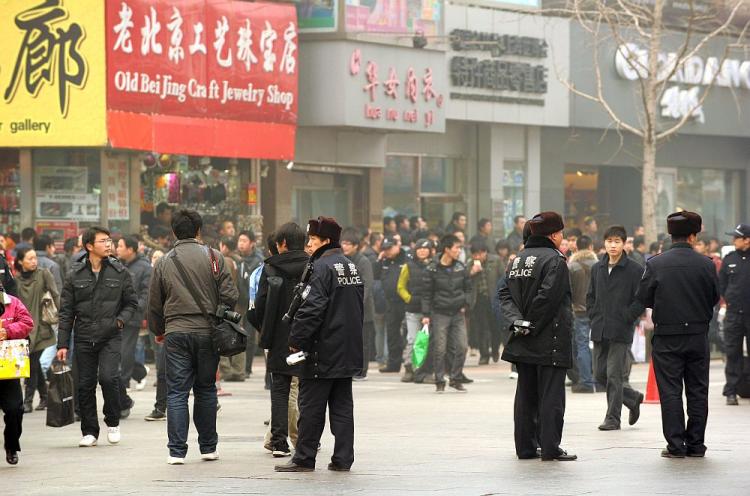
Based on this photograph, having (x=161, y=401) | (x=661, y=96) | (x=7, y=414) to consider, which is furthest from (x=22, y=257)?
(x=661, y=96)

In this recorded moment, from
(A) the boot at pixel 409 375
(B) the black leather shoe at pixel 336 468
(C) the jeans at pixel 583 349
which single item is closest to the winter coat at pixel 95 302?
(B) the black leather shoe at pixel 336 468

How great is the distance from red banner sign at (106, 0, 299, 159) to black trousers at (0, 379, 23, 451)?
12.2m

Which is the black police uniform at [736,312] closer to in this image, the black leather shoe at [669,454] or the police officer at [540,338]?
the black leather shoe at [669,454]

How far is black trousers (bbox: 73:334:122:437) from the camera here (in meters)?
13.6

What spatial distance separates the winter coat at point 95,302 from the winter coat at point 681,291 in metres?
4.48

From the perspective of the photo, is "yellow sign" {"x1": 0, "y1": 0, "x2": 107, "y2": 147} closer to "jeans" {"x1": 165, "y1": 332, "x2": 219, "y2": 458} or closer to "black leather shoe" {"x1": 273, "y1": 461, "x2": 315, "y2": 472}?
"jeans" {"x1": 165, "y1": 332, "x2": 219, "y2": 458}

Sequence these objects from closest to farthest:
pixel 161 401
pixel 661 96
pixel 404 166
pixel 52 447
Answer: pixel 52 447 → pixel 161 401 → pixel 404 166 → pixel 661 96

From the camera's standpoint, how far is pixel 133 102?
977 inches

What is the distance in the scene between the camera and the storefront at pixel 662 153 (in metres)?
36.2

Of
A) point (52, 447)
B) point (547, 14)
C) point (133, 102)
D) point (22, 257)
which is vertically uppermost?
point (547, 14)

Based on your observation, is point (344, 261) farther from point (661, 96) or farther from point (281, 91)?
point (661, 96)

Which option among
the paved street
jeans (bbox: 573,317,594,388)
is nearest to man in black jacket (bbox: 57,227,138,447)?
the paved street

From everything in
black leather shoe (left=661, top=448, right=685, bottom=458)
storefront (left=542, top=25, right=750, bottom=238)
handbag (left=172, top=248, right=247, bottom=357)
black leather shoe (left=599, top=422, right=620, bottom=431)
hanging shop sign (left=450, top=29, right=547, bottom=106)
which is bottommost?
black leather shoe (left=599, top=422, right=620, bottom=431)

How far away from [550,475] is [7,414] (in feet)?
13.7
